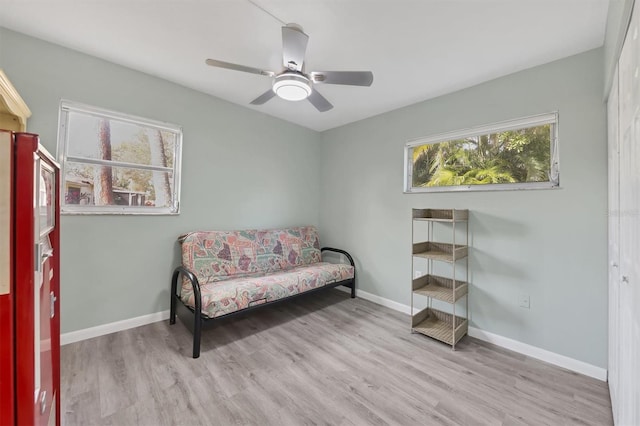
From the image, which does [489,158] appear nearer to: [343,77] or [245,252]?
[343,77]

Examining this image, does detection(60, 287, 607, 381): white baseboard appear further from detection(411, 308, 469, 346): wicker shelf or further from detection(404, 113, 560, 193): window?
detection(404, 113, 560, 193): window

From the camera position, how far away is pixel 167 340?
7.82 ft

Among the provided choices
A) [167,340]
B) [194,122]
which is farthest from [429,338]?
[194,122]

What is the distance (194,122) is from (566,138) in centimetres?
363

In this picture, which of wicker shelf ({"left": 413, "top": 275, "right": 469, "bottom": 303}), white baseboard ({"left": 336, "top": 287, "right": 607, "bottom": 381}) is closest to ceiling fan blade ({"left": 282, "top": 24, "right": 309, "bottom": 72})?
wicker shelf ({"left": 413, "top": 275, "right": 469, "bottom": 303})

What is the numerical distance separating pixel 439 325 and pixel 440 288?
15.0 inches

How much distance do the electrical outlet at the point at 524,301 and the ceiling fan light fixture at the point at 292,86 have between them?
2.58 metres

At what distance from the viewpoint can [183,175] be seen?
9.47ft

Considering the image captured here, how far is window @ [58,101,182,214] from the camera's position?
226cm

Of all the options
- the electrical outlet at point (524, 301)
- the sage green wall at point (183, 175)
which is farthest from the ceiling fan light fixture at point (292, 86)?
the electrical outlet at point (524, 301)

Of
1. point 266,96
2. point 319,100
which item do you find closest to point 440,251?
point 319,100

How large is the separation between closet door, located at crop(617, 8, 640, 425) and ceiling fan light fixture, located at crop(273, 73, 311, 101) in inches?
63.5

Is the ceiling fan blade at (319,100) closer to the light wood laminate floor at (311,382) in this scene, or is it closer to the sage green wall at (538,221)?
the sage green wall at (538,221)

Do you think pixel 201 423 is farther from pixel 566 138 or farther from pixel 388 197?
pixel 566 138
